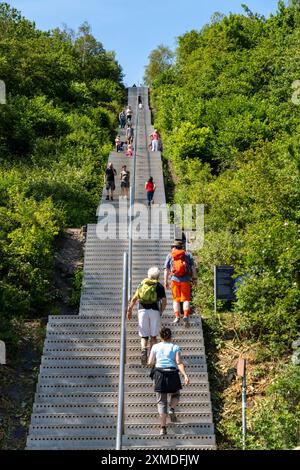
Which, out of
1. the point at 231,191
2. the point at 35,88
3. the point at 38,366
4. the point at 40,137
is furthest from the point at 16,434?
the point at 35,88

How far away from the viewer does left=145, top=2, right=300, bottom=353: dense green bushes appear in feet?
40.9

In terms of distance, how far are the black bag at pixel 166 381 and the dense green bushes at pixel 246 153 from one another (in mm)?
3044

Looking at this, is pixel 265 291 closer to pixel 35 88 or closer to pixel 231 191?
pixel 231 191

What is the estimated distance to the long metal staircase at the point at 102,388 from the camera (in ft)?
32.4

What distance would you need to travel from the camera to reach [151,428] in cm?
1006

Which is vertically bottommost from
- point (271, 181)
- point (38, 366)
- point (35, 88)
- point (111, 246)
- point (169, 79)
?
point (38, 366)

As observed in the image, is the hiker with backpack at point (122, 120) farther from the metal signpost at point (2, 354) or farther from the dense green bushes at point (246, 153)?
the metal signpost at point (2, 354)

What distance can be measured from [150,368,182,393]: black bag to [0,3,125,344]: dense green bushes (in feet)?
13.0

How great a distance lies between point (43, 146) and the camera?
86.9 ft

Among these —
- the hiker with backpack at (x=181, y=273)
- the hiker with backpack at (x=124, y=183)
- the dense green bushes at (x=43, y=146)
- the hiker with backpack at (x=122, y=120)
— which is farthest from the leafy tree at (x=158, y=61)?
the hiker with backpack at (x=181, y=273)

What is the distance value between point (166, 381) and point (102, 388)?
2050 mm

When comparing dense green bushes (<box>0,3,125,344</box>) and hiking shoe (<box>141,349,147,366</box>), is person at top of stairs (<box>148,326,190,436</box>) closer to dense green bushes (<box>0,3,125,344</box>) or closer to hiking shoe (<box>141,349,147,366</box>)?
hiking shoe (<box>141,349,147,366</box>)
